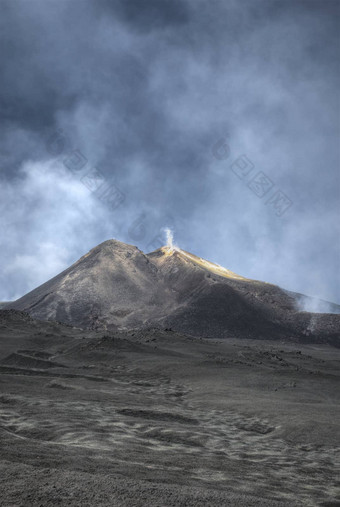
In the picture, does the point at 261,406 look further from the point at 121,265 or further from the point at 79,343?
the point at 121,265

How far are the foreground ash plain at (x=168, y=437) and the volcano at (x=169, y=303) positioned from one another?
39320mm

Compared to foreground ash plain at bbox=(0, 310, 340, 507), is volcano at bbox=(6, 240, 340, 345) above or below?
above

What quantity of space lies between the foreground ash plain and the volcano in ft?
129

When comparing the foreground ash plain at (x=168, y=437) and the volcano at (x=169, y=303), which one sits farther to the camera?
the volcano at (x=169, y=303)

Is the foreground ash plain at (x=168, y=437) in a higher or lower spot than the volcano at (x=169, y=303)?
lower

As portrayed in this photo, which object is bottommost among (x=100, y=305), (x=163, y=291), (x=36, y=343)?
(x=36, y=343)

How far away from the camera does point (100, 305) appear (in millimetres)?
65375

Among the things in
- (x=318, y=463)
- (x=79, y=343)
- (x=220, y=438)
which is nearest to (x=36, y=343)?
(x=79, y=343)

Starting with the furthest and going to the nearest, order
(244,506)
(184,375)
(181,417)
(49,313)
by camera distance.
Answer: (49,313)
(184,375)
(181,417)
(244,506)

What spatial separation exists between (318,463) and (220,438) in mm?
1775

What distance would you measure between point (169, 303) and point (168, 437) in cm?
6266

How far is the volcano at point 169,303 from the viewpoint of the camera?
5941 cm

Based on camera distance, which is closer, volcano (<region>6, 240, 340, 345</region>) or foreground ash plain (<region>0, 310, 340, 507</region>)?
foreground ash plain (<region>0, 310, 340, 507</region>)

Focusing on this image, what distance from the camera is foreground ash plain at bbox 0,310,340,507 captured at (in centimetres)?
301
